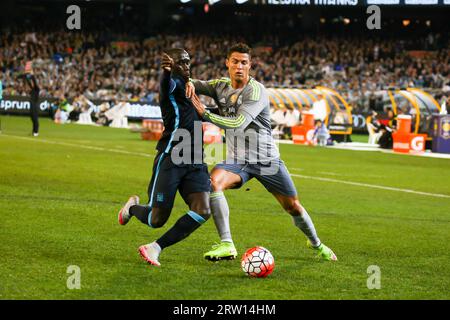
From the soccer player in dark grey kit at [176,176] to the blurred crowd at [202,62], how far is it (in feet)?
127

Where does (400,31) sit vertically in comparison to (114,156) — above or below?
above

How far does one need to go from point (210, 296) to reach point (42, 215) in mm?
5403

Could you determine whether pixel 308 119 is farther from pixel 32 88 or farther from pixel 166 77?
pixel 166 77

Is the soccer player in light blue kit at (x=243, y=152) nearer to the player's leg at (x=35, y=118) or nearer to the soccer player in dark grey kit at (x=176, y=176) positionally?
the soccer player in dark grey kit at (x=176, y=176)

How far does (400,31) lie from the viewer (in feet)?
193

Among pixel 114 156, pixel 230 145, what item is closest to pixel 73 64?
pixel 114 156

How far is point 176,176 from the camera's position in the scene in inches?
360

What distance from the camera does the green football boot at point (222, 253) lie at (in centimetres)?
942

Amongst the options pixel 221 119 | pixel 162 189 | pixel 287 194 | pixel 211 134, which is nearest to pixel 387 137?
pixel 211 134

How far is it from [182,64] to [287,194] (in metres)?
1.92

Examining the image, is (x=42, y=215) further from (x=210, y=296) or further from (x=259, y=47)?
(x=259, y=47)

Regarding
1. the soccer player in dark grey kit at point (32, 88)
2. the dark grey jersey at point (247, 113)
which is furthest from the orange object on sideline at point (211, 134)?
the dark grey jersey at point (247, 113)

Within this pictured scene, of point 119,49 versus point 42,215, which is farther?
point 119,49
